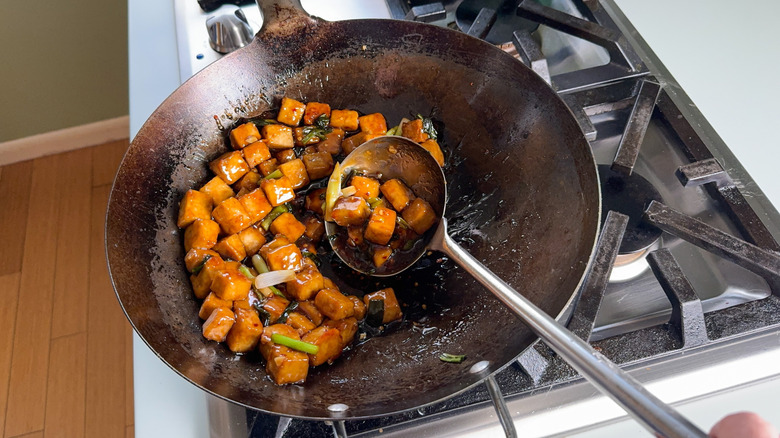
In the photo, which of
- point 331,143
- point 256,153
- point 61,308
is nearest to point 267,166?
point 256,153

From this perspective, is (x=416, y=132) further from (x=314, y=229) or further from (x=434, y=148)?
(x=314, y=229)

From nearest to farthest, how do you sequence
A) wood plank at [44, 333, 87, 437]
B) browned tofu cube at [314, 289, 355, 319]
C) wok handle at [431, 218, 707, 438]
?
wok handle at [431, 218, 707, 438] < browned tofu cube at [314, 289, 355, 319] < wood plank at [44, 333, 87, 437]

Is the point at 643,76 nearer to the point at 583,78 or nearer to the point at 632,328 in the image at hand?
the point at 583,78

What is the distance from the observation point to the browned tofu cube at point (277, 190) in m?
1.24

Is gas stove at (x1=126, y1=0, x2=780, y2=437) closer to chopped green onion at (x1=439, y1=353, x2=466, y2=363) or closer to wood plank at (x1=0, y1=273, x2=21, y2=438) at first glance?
chopped green onion at (x1=439, y1=353, x2=466, y2=363)

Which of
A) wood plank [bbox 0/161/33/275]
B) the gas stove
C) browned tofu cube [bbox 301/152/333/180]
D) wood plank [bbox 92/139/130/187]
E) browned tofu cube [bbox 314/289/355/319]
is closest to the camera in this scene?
the gas stove

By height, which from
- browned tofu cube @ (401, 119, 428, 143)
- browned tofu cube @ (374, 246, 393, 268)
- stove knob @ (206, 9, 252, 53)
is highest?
stove knob @ (206, 9, 252, 53)

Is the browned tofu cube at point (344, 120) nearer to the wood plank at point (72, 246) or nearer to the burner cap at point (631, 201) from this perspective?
the burner cap at point (631, 201)

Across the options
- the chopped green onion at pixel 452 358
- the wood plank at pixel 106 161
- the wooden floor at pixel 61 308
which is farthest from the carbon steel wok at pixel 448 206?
the wood plank at pixel 106 161

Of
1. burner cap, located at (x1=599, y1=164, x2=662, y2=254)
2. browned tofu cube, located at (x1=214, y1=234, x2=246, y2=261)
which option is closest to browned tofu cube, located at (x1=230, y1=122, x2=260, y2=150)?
browned tofu cube, located at (x1=214, y1=234, x2=246, y2=261)

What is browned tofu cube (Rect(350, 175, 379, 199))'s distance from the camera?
4.06 feet

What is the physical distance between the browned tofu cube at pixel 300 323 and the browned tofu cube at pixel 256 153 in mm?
372

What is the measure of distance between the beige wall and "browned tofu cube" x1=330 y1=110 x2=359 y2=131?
184cm

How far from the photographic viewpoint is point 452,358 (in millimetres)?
1030
